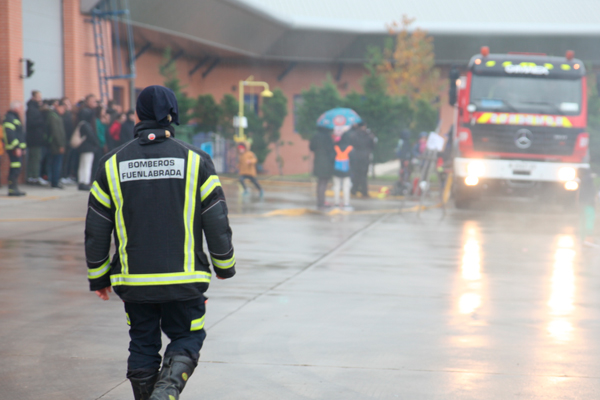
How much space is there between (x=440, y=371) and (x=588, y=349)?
1.29 metres

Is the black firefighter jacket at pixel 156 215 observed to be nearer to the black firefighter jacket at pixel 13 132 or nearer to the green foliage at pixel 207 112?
the black firefighter jacket at pixel 13 132

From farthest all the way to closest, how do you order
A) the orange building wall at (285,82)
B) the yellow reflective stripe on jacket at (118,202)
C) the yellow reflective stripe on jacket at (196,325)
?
the orange building wall at (285,82)
the yellow reflective stripe on jacket at (196,325)
the yellow reflective stripe on jacket at (118,202)

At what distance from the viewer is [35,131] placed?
17.5 metres

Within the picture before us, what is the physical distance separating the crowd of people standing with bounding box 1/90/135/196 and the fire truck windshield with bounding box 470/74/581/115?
25.9 feet

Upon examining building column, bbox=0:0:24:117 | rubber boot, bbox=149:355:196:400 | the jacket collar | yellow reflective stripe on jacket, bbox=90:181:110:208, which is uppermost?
building column, bbox=0:0:24:117

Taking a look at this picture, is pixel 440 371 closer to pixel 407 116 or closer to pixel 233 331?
pixel 233 331

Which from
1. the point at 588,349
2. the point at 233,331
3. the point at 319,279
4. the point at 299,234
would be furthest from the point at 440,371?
the point at 299,234

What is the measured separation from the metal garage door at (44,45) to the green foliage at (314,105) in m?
9.57

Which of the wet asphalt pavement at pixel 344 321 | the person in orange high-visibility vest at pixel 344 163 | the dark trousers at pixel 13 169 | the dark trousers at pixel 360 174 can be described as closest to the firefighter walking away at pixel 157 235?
the wet asphalt pavement at pixel 344 321

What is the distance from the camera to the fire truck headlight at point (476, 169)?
55.3 feet

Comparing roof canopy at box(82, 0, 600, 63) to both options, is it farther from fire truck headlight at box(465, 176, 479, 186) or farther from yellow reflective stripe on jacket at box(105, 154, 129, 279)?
yellow reflective stripe on jacket at box(105, 154, 129, 279)

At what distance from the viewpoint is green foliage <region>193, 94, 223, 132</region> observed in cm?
2842

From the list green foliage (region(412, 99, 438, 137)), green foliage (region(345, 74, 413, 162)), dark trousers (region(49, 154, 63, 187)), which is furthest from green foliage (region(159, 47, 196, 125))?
dark trousers (region(49, 154, 63, 187))

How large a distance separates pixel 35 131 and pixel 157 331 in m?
14.6
